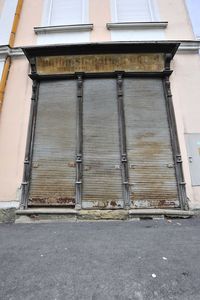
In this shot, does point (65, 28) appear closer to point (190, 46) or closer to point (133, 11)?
point (133, 11)

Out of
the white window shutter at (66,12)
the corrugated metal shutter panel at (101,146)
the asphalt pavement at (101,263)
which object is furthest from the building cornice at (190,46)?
the asphalt pavement at (101,263)

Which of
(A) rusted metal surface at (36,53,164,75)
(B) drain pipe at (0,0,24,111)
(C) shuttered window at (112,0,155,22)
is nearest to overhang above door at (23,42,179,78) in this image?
(A) rusted metal surface at (36,53,164,75)

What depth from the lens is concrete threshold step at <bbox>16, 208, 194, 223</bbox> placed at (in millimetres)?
3916

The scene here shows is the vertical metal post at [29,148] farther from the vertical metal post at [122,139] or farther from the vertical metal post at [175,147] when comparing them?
the vertical metal post at [175,147]

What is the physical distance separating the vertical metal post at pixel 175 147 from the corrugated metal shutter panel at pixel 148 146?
0.27 feet

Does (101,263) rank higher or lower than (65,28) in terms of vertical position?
lower

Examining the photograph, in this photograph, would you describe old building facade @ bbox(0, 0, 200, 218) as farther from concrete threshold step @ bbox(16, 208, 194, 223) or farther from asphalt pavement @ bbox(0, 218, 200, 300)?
asphalt pavement @ bbox(0, 218, 200, 300)

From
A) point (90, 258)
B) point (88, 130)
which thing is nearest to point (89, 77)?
point (88, 130)

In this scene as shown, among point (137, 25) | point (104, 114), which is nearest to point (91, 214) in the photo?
point (104, 114)

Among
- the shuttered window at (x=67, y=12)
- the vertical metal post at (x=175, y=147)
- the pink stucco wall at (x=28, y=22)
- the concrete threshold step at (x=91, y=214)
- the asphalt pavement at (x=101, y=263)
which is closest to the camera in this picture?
the asphalt pavement at (x=101, y=263)

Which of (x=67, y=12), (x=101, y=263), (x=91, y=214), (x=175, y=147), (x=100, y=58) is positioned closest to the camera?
(x=101, y=263)

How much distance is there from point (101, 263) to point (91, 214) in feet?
6.06

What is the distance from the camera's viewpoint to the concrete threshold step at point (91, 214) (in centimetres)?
392

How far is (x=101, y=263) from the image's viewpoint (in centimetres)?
213
